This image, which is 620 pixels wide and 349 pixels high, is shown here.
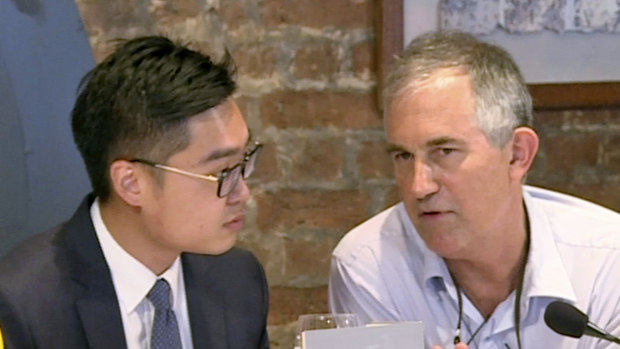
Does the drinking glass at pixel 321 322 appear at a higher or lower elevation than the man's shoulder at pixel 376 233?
higher

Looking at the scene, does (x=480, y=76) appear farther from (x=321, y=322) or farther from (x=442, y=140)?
(x=321, y=322)

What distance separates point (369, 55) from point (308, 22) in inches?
5.6

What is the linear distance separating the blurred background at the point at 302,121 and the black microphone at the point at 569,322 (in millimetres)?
816

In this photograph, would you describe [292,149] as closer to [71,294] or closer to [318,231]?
[318,231]

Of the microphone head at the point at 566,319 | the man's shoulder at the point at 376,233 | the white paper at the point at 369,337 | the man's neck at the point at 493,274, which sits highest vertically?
the white paper at the point at 369,337

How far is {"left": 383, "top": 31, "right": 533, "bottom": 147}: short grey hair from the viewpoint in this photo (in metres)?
1.42

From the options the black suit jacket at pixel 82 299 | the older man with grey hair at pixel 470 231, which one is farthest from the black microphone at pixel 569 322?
the black suit jacket at pixel 82 299

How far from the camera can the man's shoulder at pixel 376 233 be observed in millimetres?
1605

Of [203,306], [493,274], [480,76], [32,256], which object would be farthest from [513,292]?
[32,256]

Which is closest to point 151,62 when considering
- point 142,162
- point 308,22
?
point 142,162

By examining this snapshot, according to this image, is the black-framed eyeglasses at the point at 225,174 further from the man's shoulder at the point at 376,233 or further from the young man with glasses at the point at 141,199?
the man's shoulder at the point at 376,233

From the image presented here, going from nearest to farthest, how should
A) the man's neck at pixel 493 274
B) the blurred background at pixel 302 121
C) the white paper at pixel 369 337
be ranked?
the white paper at pixel 369 337
the man's neck at pixel 493 274
the blurred background at pixel 302 121

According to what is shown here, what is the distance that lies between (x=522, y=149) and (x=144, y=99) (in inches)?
23.9

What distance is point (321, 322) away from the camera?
3.60ft
